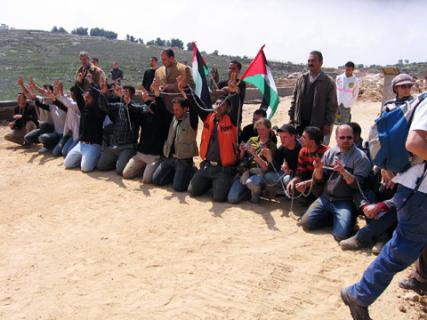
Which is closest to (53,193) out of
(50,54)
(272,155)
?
(272,155)

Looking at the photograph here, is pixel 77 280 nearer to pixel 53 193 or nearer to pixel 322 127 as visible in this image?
pixel 53 193

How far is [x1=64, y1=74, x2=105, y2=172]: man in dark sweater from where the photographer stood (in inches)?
339

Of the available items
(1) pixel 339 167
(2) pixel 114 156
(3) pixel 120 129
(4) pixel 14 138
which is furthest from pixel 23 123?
(1) pixel 339 167

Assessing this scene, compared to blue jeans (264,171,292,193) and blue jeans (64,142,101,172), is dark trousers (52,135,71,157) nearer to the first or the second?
blue jeans (64,142,101,172)

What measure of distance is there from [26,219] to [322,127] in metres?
4.71

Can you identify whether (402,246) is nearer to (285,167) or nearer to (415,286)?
(415,286)

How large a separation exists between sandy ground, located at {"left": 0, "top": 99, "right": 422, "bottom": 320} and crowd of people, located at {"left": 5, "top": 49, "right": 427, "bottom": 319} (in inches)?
13.1

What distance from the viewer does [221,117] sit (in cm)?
708

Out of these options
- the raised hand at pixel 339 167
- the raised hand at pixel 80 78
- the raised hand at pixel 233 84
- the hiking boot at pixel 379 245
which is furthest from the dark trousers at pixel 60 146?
the hiking boot at pixel 379 245

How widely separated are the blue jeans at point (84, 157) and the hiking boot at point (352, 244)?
5.31m

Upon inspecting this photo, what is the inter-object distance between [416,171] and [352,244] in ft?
6.93

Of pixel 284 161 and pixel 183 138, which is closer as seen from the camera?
pixel 284 161

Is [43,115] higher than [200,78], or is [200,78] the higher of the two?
[200,78]

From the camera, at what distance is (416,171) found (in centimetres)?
319
